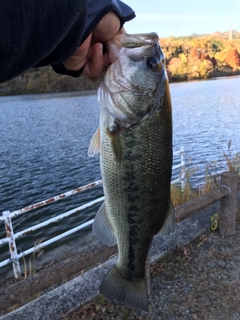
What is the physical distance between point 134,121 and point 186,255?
3.08 meters

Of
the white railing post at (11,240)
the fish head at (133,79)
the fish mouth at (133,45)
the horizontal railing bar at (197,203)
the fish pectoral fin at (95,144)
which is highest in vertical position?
the fish mouth at (133,45)

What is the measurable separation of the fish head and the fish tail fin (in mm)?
1109

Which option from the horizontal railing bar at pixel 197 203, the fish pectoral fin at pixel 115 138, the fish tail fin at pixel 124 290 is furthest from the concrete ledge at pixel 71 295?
the fish pectoral fin at pixel 115 138

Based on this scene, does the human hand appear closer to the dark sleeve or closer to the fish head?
the fish head

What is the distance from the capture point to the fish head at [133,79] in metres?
1.86

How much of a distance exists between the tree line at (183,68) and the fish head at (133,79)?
155 ft

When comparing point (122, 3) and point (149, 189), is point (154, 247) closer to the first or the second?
point (149, 189)

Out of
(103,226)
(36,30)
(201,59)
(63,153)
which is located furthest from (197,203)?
(201,59)

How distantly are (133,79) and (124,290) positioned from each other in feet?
4.68

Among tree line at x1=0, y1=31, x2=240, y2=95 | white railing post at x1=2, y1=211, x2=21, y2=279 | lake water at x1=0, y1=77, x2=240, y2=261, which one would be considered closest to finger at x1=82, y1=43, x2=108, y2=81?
white railing post at x1=2, y1=211, x2=21, y2=279

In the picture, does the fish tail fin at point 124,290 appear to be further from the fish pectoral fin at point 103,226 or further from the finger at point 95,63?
the finger at point 95,63

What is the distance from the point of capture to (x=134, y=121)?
192cm

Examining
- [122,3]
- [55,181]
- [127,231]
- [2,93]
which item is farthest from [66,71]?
[2,93]

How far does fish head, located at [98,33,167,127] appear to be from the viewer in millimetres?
1862
